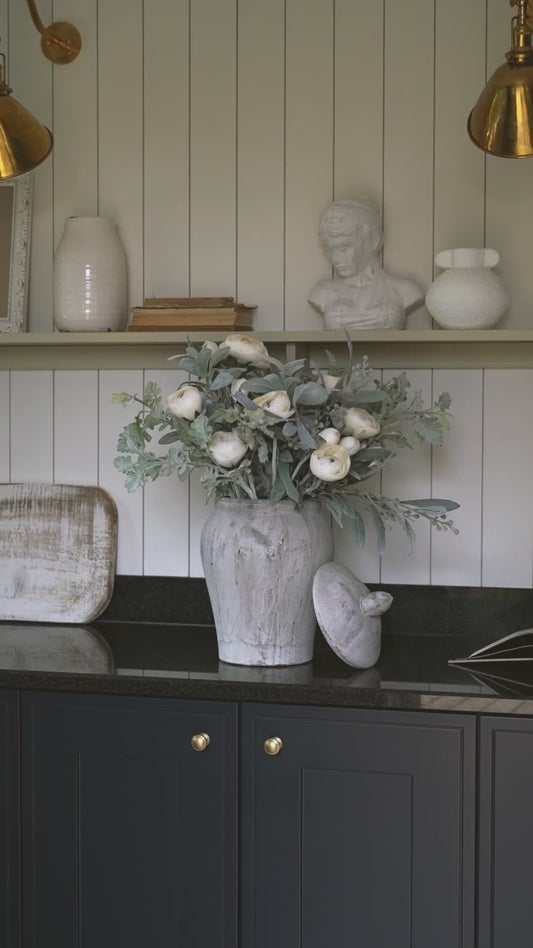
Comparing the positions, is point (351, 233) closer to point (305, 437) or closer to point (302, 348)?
point (302, 348)

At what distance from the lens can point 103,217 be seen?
259 centimetres

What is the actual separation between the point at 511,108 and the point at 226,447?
2.54 ft

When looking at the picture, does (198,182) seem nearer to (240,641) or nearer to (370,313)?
(370,313)

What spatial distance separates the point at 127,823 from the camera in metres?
2.08

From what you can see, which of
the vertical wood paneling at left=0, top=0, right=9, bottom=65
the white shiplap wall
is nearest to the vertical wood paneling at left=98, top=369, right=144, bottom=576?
the white shiplap wall

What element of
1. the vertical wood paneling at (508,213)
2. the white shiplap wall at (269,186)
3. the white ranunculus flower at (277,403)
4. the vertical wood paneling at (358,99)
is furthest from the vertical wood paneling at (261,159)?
the white ranunculus flower at (277,403)

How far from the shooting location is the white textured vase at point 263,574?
84.2 inches

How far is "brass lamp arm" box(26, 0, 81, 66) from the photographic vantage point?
261 centimetres

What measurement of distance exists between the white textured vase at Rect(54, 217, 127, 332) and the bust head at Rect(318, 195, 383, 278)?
0.47 meters

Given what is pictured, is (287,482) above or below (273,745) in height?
above

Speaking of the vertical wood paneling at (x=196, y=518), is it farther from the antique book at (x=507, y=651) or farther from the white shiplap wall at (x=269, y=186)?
the antique book at (x=507, y=651)

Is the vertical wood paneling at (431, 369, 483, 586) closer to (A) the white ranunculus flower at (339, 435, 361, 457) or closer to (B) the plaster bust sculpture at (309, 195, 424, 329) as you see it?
(B) the plaster bust sculpture at (309, 195, 424, 329)

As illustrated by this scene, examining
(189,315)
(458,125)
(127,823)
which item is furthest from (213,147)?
(127,823)

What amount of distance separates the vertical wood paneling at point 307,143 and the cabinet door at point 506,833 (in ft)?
3.35
